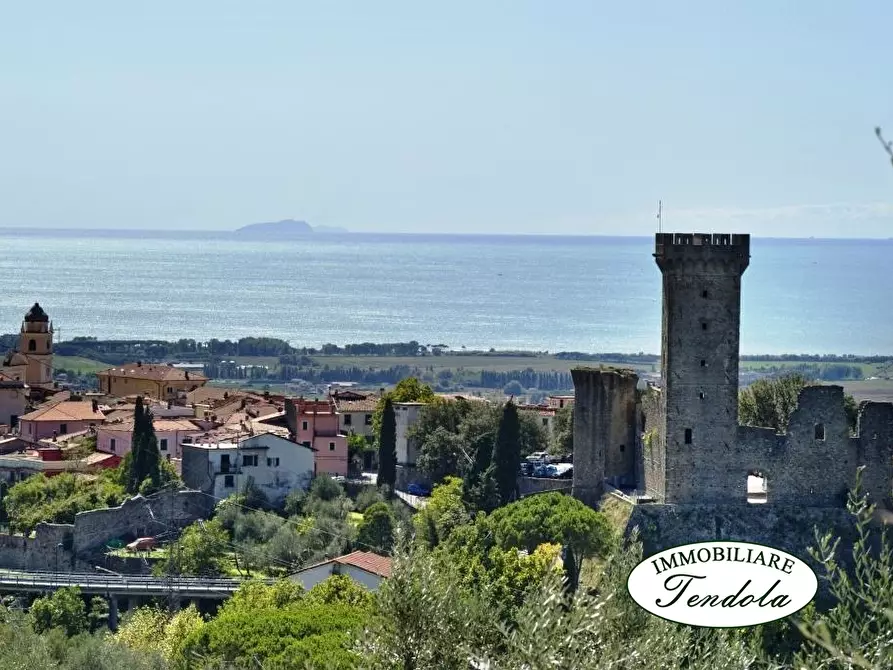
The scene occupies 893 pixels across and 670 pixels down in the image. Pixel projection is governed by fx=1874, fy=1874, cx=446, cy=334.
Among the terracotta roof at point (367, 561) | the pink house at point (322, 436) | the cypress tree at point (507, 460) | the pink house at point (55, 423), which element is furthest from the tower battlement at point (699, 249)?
the pink house at point (55, 423)

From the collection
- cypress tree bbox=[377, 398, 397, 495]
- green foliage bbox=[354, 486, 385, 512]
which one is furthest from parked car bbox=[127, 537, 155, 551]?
cypress tree bbox=[377, 398, 397, 495]

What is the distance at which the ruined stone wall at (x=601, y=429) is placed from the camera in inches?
1484

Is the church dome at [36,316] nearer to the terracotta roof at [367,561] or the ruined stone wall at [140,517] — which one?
the ruined stone wall at [140,517]

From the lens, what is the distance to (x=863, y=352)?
14312cm

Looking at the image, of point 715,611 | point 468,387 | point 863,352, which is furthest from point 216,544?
point 863,352

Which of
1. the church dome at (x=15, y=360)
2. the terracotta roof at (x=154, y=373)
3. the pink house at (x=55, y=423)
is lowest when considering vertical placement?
the pink house at (x=55, y=423)

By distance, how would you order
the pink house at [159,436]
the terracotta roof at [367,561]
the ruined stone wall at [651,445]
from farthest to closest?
the pink house at [159,436] → the ruined stone wall at [651,445] → the terracotta roof at [367,561]

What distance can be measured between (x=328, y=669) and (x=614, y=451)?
16.6m

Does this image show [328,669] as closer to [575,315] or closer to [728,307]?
[728,307]

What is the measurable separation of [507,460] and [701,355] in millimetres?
5990

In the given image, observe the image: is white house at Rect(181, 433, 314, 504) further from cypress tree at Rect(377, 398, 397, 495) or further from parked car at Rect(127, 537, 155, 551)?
parked car at Rect(127, 537, 155, 551)

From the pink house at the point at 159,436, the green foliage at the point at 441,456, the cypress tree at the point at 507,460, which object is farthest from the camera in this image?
the pink house at the point at 159,436

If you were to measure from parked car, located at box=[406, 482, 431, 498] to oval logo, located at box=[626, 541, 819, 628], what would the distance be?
27.9m

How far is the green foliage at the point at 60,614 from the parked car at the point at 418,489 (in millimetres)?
8692
